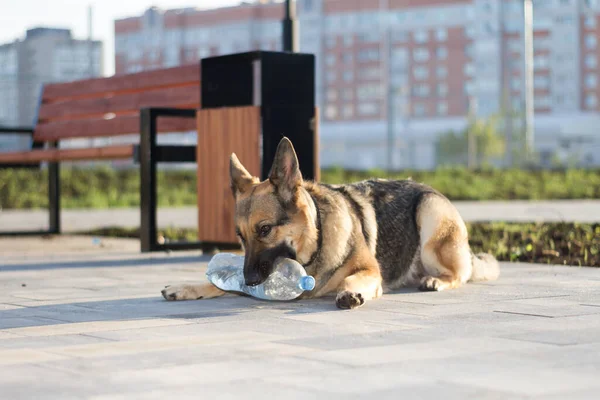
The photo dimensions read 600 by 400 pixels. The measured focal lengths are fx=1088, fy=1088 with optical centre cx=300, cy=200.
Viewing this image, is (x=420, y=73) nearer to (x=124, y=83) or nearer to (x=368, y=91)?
(x=368, y=91)

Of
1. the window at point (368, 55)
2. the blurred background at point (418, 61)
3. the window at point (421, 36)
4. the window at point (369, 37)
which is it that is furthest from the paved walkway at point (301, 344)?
the window at point (368, 55)

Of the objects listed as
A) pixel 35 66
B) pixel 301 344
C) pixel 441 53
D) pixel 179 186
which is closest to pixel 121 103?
pixel 301 344

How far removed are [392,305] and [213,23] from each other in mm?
120198

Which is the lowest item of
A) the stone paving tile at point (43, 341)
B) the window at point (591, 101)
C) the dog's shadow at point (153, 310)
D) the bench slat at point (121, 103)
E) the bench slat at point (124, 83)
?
the stone paving tile at point (43, 341)

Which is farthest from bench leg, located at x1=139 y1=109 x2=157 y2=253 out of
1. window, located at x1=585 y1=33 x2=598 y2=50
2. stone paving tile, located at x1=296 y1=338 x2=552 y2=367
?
window, located at x1=585 y1=33 x2=598 y2=50

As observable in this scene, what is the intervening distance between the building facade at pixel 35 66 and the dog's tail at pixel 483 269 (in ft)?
121

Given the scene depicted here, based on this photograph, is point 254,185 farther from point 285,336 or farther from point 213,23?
point 213,23

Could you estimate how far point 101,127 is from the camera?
41.3 feet

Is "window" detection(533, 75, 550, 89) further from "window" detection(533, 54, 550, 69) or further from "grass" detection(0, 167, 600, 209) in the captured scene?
"grass" detection(0, 167, 600, 209)

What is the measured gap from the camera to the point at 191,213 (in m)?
19.0

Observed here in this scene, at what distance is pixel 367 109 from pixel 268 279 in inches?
4456

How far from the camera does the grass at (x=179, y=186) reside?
22.4 metres

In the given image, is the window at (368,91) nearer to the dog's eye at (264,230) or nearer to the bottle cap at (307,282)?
the bottle cap at (307,282)

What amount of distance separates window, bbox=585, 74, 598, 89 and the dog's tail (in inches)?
4040
